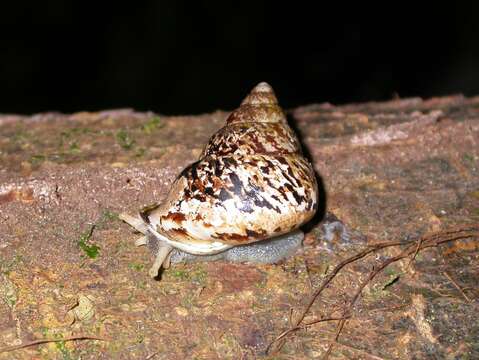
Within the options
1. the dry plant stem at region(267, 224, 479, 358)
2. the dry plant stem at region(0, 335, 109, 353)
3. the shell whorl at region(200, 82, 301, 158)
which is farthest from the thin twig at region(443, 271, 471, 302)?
the dry plant stem at region(0, 335, 109, 353)

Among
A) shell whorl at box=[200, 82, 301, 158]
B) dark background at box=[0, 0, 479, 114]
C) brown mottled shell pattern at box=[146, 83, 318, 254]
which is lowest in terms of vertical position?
dark background at box=[0, 0, 479, 114]

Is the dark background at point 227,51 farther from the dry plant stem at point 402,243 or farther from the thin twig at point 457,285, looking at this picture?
the thin twig at point 457,285

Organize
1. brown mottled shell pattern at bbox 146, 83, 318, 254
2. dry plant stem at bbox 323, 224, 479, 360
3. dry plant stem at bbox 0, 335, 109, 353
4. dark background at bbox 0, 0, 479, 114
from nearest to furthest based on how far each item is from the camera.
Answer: dry plant stem at bbox 0, 335, 109, 353
brown mottled shell pattern at bbox 146, 83, 318, 254
dry plant stem at bbox 323, 224, 479, 360
dark background at bbox 0, 0, 479, 114

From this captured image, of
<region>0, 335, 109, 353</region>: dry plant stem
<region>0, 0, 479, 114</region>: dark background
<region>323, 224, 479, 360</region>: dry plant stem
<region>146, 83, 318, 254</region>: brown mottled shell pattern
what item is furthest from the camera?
<region>0, 0, 479, 114</region>: dark background

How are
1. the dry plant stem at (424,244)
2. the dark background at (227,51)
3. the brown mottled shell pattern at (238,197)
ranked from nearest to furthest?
the brown mottled shell pattern at (238,197)
the dry plant stem at (424,244)
the dark background at (227,51)

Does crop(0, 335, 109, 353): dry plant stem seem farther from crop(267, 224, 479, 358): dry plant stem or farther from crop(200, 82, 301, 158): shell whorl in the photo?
crop(200, 82, 301, 158): shell whorl

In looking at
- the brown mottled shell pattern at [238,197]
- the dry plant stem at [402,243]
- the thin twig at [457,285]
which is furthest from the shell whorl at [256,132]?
the thin twig at [457,285]
